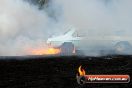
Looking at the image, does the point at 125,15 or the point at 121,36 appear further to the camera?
the point at 125,15

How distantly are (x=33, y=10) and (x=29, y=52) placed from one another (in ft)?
12.0

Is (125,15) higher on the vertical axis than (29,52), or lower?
higher

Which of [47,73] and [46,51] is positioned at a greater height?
[46,51]

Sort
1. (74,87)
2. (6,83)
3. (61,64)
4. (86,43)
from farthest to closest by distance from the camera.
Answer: (86,43) < (61,64) < (6,83) < (74,87)

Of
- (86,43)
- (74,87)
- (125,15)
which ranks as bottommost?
(74,87)

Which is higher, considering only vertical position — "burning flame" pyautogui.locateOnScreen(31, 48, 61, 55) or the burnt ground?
"burning flame" pyautogui.locateOnScreen(31, 48, 61, 55)

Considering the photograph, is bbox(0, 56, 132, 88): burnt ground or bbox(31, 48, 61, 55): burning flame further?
bbox(31, 48, 61, 55): burning flame

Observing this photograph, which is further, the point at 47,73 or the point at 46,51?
the point at 46,51

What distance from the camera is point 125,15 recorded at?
33.2 metres

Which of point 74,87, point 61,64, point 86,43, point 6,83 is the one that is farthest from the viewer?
point 86,43

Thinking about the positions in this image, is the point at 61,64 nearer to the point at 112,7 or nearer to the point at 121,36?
the point at 121,36

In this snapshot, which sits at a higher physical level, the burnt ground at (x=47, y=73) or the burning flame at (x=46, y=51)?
the burning flame at (x=46, y=51)

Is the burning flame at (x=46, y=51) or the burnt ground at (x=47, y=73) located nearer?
the burnt ground at (x=47, y=73)

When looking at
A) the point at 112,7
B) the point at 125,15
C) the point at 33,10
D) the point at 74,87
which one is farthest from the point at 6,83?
the point at 112,7
